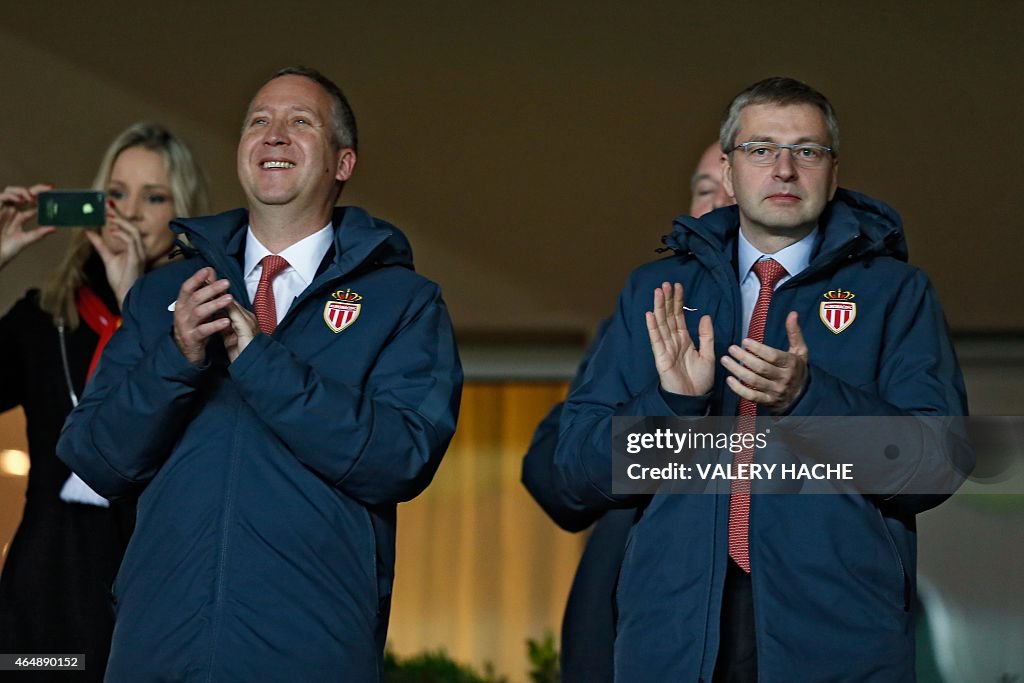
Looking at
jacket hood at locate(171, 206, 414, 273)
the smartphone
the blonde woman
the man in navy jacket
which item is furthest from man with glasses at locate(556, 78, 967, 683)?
the smartphone

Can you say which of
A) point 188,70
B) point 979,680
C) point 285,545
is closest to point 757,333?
point 285,545

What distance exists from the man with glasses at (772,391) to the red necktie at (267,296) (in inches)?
22.2

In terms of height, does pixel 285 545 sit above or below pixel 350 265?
below

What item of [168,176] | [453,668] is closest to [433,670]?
[453,668]

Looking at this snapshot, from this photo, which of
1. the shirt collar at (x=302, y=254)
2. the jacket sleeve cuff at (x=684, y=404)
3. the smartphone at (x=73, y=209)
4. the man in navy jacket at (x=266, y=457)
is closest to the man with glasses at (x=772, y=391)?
the jacket sleeve cuff at (x=684, y=404)

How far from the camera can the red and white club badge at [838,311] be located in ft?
8.29

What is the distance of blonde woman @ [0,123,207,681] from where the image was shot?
310 centimetres

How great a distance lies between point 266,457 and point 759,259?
0.94m

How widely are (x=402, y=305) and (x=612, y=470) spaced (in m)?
0.50

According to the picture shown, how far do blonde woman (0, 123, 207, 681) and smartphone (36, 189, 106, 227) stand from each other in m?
0.03

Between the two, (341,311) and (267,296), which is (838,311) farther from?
(267,296)

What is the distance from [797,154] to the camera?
2.68 meters

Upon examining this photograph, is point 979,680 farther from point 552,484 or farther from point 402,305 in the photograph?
point 402,305

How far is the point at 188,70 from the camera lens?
5629 millimetres
